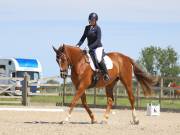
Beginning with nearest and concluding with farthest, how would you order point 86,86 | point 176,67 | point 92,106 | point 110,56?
point 86,86 < point 110,56 < point 92,106 < point 176,67

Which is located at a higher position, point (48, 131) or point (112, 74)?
point (112, 74)

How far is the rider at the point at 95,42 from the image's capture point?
1406 centimetres

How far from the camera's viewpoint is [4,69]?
4141 centimetres

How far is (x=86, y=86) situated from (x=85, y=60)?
67 cm

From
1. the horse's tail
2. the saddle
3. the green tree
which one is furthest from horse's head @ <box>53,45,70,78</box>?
the green tree

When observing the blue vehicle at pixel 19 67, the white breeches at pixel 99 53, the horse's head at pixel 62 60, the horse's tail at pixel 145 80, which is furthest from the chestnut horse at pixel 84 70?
the blue vehicle at pixel 19 67

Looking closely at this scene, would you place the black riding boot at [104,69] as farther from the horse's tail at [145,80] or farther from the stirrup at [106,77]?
the horse's tail at [145,80]

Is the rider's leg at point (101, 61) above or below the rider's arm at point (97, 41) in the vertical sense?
below

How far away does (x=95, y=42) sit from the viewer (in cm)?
1413

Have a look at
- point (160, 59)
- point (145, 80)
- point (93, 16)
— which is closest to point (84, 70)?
point (93, 16)

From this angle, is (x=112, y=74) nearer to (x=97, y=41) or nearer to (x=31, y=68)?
(x=97, y=41)

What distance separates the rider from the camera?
46.1 ft

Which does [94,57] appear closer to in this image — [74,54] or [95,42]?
[95,42]

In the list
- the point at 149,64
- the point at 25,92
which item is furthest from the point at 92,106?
the point at 149,64
